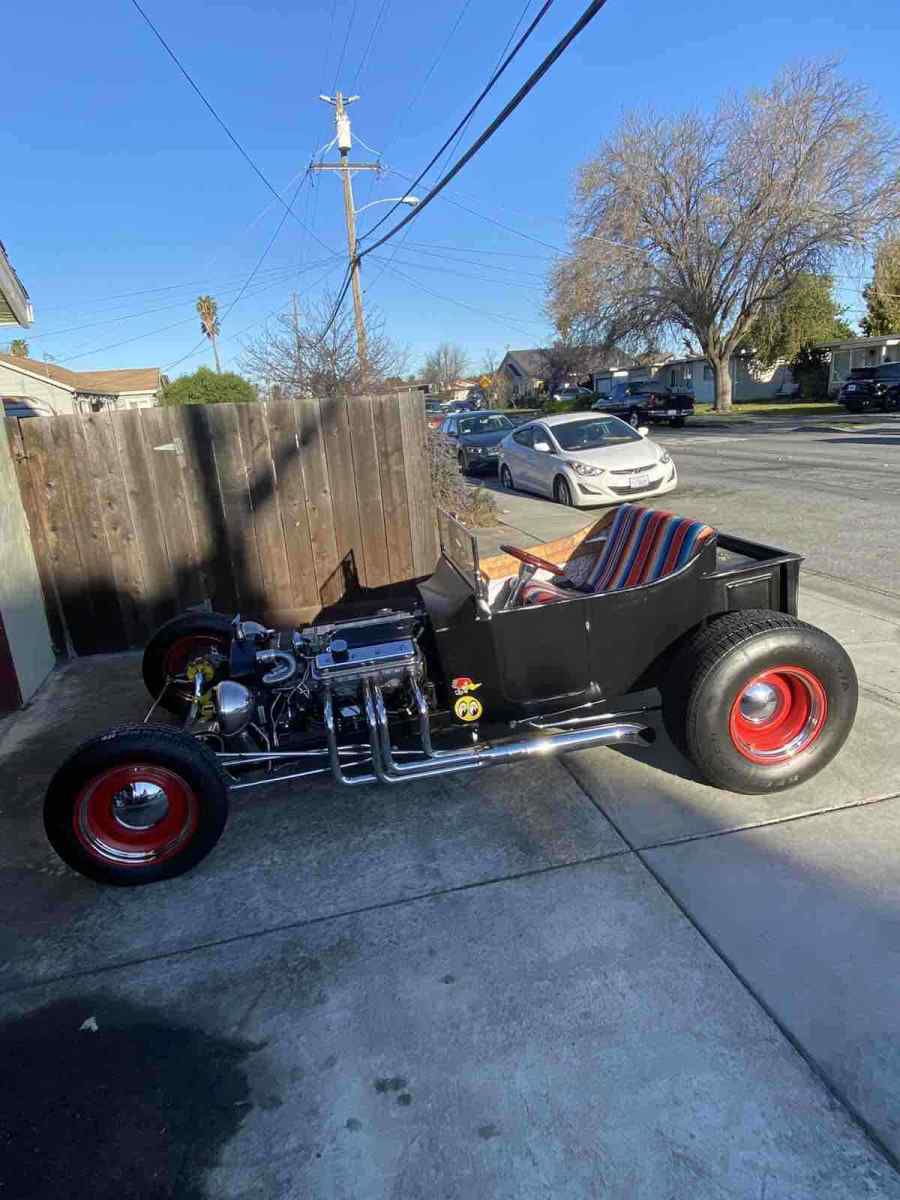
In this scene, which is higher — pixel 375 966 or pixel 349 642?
pixel 349 642

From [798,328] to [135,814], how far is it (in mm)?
45276

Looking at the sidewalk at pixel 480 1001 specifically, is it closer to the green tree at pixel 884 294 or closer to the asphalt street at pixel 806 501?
the asphalt street at pixel 806 501

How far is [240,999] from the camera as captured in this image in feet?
7.67

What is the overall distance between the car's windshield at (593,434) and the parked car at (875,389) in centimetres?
1945

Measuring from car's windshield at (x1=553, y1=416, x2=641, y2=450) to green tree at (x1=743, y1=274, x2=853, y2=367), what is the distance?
30323 millimetres

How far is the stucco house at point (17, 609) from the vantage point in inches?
185

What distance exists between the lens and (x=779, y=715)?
3.33 metres

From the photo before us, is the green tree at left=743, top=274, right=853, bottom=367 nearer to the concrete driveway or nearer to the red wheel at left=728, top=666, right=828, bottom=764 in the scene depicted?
the red wheel at left=728, top=666, right=828, bottom=764

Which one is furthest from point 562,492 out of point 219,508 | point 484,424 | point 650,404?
point 650,404

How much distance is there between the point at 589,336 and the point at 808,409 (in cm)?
1059

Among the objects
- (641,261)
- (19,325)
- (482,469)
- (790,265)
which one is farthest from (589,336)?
(19,325)

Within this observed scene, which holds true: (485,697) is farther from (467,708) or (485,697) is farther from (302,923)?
(302,923)

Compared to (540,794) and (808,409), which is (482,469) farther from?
(808,409)

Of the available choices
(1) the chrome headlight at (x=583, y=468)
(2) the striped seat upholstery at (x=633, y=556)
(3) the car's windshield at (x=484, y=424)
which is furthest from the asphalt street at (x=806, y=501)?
(2) the striped seat upholstery at (x=633, y=556)
